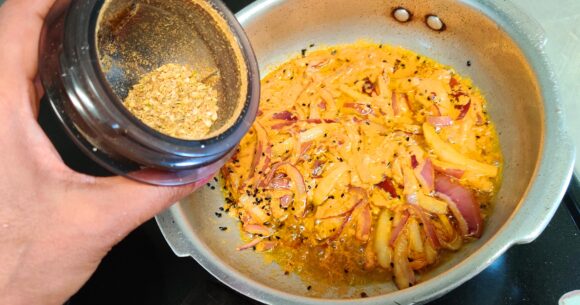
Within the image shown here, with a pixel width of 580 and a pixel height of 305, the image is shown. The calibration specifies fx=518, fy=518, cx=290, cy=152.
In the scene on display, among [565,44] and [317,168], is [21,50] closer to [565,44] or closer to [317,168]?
[317,168]

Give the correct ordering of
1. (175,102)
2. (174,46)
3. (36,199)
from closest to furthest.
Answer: (36,199) → (175,102) → (174,46)

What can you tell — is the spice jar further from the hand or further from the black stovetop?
the black stovetop

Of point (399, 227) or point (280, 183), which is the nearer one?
point (399, 227)

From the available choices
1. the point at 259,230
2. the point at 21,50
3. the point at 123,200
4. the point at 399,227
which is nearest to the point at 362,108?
the point at 399,227

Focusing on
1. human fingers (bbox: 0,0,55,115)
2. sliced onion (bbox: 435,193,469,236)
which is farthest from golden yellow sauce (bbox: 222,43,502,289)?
human fingers (bbox: 0,0,55,115)

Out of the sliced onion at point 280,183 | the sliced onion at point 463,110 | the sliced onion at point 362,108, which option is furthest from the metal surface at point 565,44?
the sliced onion at point 280,183

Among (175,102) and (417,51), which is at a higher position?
(175,102)
